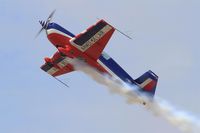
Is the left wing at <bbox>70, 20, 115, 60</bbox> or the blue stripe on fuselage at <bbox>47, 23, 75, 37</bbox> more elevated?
the blue stripe on fuselage at <bbox>47, 23, 75, 37</bbox>

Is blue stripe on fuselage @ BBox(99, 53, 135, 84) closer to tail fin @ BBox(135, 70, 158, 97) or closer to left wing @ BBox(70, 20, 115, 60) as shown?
left wing @ BBox(70, 20, 115, 60)

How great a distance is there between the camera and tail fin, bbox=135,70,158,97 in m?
65.3

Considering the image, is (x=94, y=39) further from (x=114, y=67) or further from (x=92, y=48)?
(x=114, y=67)

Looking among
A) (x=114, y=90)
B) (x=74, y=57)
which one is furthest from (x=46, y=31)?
(x=114, y=90)

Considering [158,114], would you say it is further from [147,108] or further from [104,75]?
[104,75]

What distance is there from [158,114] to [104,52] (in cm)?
784

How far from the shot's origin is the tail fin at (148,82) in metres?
65.3

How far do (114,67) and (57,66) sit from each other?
6.41 metres

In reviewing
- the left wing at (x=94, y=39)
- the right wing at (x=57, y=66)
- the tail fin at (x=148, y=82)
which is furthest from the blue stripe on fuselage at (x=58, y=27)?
the tail fin at (x=148, y=82)

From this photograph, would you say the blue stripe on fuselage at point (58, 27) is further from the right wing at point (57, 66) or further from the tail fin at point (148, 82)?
the tail fin at point (148, 82)

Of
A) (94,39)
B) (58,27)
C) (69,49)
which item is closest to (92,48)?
(94,39)

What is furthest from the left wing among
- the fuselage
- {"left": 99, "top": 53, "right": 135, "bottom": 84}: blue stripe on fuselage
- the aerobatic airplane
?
{"left": 99, "top": 53, "right": 135, "bottom": 84}: blue stripe on fuselage

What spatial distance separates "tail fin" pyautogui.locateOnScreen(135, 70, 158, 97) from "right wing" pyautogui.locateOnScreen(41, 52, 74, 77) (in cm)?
689

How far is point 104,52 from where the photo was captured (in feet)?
210
